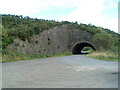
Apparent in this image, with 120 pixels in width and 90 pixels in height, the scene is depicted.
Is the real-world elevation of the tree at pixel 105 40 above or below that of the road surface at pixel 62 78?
above

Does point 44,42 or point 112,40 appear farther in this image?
point 112,40

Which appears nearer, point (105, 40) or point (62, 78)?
point (62, 78)


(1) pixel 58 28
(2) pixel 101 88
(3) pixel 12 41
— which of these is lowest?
(2) pixel 101 88

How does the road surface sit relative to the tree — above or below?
below

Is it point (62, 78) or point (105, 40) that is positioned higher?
point (105, 40)

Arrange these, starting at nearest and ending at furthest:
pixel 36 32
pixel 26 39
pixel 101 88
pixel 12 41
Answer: pixel 101 88, pixel 12 41, pixel 26 39, pixel 36 32

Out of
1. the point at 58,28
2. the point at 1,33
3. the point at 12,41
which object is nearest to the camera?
the point at 1,33

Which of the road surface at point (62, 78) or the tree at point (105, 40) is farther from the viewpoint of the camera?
the tree at point (105, 40)

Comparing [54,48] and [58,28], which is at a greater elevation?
[58,28]

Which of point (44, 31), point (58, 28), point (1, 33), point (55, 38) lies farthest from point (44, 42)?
point (1, 33)

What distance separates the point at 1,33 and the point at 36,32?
1287 centimetres

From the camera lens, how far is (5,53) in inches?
1036

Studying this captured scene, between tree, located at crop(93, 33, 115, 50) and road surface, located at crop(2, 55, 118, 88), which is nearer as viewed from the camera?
road surface, located at crop(2, 55, 118, 88)

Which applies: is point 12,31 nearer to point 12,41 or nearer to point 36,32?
point 12,41
